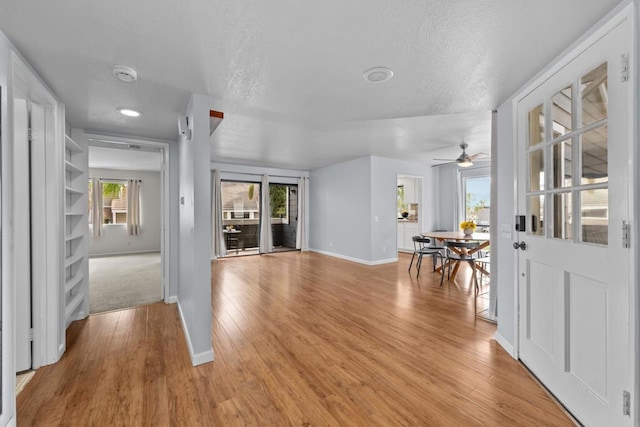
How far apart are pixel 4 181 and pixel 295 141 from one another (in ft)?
11.5

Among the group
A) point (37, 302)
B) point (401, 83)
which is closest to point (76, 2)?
point (401, 83)

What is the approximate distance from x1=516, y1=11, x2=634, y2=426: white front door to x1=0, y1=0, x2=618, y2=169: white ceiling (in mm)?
298

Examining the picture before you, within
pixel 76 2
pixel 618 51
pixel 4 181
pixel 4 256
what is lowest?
pixel 4 256

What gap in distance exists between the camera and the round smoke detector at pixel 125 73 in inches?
75.6

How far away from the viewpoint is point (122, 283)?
4711mm

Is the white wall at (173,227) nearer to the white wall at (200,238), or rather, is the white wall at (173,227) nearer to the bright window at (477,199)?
the white wall at (200,238)

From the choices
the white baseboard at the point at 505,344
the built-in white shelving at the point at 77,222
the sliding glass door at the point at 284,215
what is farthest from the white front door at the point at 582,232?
the sliding glass door at the point at 284,215

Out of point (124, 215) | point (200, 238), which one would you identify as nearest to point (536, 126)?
point (200, 238)

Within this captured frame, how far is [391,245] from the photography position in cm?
633

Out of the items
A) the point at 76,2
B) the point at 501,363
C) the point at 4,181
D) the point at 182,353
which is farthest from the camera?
the point at 182,353

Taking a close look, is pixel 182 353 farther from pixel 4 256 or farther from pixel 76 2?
pixel 76 2

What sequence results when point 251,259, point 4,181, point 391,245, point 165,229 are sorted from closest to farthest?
1. point 4,181
2. point 165,229
3. point 391,245
4. point 251,259

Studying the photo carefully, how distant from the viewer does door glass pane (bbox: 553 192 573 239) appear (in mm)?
1680

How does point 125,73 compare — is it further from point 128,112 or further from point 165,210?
point 165,210
